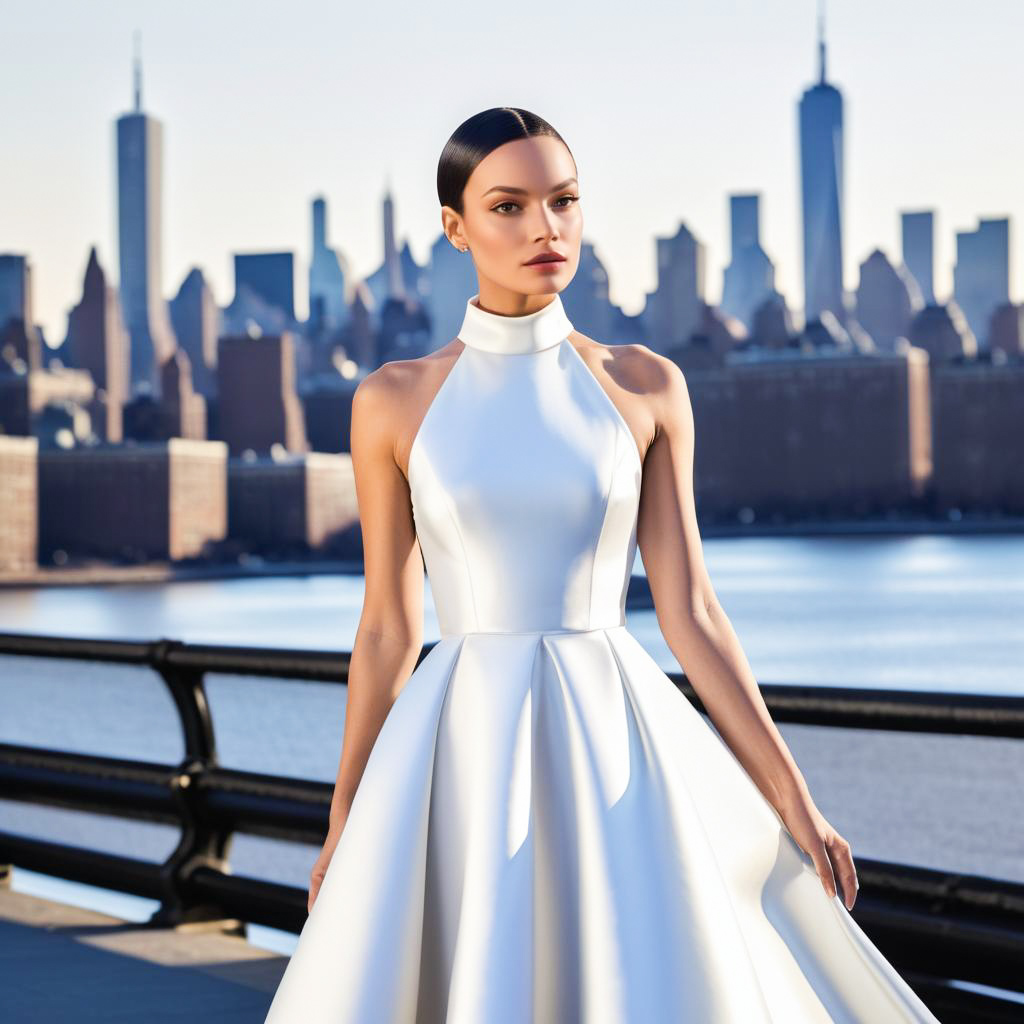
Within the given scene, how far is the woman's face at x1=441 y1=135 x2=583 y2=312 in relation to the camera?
2.21 meters

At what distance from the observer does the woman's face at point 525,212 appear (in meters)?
2.21

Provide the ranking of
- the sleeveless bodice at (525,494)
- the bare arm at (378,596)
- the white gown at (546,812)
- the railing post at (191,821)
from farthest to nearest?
the railing post at (191,821) → the bare arm at (378,596) → the sleeveless bodice at (525,494) → the white gown at (546,812)

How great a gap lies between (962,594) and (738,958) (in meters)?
109

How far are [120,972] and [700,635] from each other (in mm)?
2361

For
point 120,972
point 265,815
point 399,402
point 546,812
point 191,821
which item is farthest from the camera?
point 191,821

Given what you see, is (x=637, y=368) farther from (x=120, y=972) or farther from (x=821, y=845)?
(x=120, y=972)

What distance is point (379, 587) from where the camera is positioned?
232cm

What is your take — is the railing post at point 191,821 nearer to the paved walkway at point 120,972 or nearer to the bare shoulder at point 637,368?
the paved walkway at point 120,972

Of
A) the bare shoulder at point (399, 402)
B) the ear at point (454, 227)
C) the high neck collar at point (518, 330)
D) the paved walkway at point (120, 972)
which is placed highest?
the ear at point (454, 227)

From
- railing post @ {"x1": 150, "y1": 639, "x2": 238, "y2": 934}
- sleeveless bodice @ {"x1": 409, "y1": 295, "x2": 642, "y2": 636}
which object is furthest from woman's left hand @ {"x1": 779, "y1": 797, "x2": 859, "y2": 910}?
railing post @ {"x1": 150, "y1": 639, "x2": 238, "y2": 934}

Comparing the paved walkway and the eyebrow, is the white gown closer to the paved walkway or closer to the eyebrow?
the eyebrow

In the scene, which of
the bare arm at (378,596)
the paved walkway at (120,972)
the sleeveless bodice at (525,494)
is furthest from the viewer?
the paved walkway at (120,972)

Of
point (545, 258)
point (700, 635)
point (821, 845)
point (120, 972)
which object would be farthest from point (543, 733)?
point (120, 972)

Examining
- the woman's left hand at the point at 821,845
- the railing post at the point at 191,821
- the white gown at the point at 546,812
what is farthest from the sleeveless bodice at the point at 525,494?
the railing post at the point at 191,821
